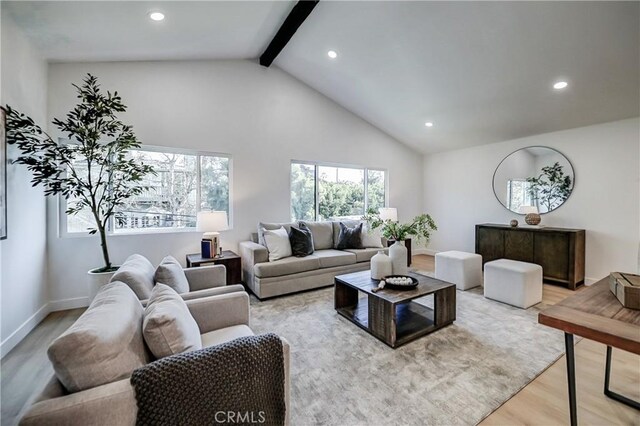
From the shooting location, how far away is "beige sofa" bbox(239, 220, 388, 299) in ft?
11.6

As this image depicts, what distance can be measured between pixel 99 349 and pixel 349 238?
371 cm

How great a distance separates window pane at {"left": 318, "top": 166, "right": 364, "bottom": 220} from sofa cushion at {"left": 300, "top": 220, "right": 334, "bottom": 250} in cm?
68

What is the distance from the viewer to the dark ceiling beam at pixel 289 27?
3.05 m

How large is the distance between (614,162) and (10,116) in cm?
688

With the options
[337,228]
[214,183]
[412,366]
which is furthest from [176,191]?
[412,366]

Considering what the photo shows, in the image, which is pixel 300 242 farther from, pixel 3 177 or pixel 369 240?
pixel 3 177

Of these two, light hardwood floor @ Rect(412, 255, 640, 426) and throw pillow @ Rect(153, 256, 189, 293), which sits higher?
throw pillow @ Rect(153, 256, 189, 293)

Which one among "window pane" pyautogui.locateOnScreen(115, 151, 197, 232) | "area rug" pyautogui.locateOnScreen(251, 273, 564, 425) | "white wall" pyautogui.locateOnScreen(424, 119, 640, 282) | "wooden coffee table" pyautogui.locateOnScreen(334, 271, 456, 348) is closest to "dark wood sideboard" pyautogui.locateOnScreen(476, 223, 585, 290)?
"white wall" pyautogui.locateOnScreen(424, 119, 640, 282)

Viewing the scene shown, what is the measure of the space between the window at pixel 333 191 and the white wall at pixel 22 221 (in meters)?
3.18

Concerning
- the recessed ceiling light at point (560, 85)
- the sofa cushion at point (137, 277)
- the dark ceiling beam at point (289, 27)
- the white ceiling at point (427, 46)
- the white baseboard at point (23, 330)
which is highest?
the dark ceiling beam at point (289, 27)

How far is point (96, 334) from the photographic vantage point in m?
1.01

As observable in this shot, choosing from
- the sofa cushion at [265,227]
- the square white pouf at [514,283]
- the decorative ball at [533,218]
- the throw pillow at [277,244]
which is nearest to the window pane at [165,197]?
the sofa cushion at [265,227]

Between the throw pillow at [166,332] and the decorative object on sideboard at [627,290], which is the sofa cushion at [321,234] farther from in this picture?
the decorative object on sideboard at [627,290]

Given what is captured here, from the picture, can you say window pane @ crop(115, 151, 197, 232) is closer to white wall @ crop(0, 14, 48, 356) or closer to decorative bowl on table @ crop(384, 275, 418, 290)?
white wall @ crop(0, 14, 48, 356)
